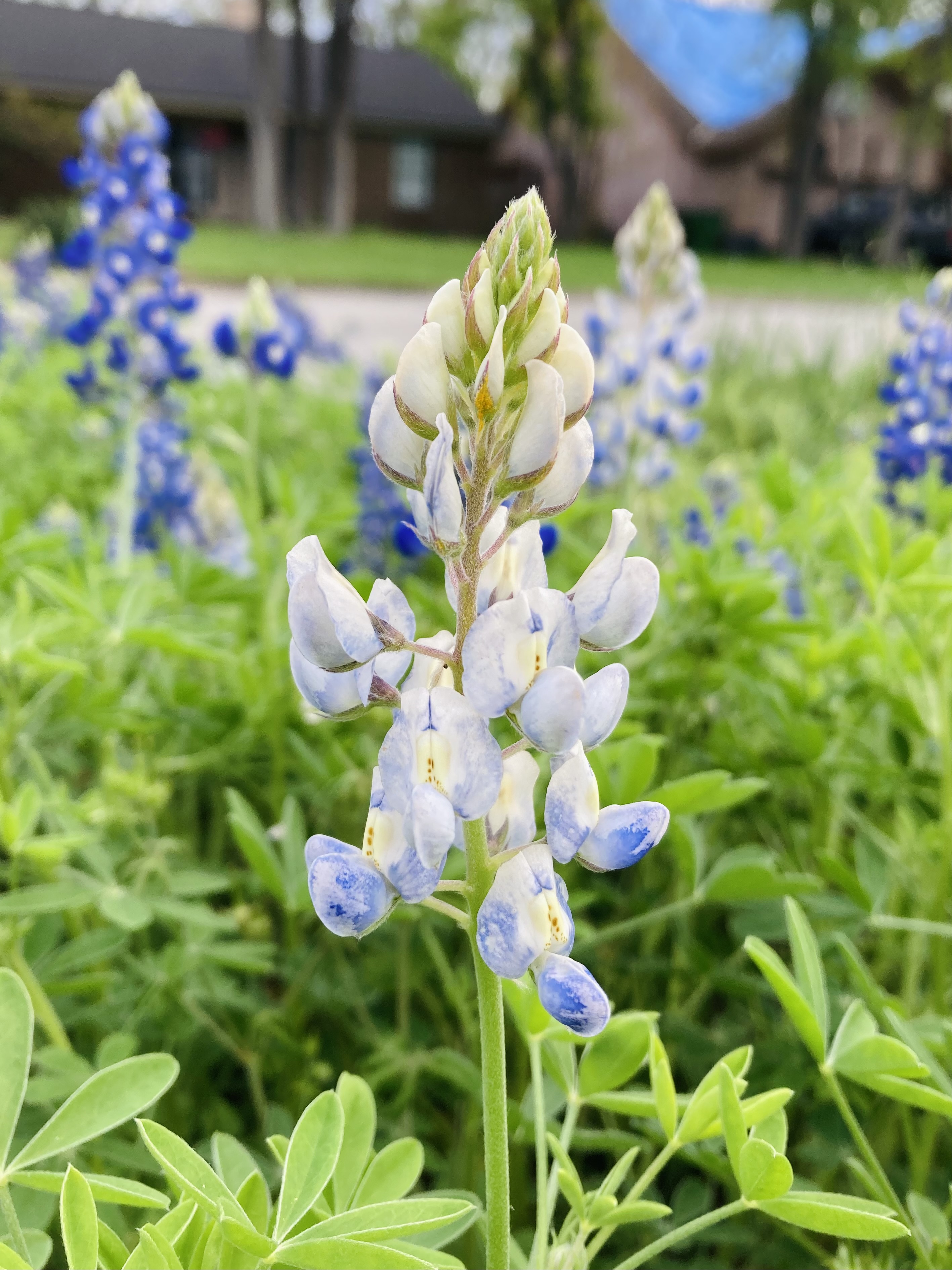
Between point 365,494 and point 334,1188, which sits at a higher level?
point 365,494

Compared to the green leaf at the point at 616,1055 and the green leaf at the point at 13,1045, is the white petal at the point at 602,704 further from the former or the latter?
the green leaf at the point at 13,1045

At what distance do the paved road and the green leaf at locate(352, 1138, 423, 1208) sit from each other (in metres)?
2.10

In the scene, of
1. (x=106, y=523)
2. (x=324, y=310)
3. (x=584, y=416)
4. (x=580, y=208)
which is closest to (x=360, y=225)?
(x=580, y=208)

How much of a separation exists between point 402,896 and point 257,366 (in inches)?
Answer: 69.2

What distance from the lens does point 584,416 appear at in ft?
2.40

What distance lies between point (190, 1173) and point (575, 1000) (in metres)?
0.26

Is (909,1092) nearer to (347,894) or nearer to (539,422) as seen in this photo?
(347,894)

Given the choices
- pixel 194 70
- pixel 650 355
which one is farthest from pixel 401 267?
pixel 650 355

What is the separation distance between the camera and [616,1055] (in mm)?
906

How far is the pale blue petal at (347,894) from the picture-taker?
68 cm

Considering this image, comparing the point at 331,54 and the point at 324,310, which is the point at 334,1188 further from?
the point at 331,54

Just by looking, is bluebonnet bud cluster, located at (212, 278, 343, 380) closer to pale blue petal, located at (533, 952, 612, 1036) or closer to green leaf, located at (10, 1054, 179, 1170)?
green leaf, located at (10, 1054, 179, 1170)

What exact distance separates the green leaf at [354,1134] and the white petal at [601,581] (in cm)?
39

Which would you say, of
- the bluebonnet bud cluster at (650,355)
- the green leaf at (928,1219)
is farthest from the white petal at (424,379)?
the bluebonnet bud cluster at (650,355)
